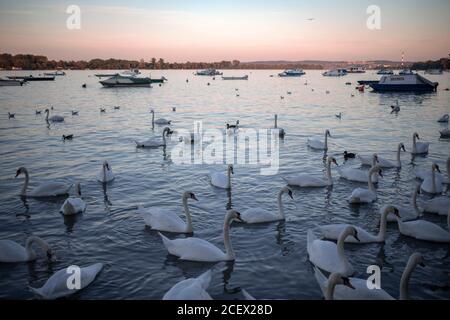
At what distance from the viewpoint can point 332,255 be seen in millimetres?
9578

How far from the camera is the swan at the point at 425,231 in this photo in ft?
35.8

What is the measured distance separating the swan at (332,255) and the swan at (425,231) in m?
2.50

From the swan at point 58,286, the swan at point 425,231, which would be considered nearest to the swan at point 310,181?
the swan at point 425,231

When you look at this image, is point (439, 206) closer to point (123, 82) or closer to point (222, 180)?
point (222, 180)

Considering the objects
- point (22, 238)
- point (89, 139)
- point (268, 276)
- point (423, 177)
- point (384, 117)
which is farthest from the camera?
point (384, 117)

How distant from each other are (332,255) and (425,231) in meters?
3.25

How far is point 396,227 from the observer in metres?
12.1

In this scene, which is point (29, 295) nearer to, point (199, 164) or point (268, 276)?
point (268, 276)

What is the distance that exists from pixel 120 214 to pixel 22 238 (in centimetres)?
298

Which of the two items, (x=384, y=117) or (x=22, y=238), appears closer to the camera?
(x=22, y=238)

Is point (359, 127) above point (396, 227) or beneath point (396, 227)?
above
